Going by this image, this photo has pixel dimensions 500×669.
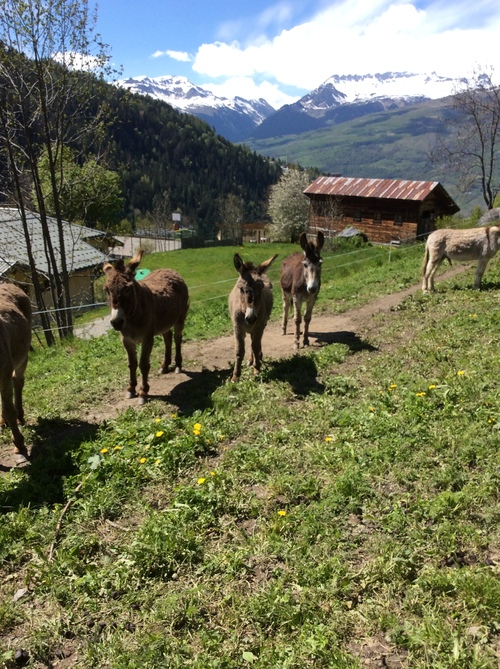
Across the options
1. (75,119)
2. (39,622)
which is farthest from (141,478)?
(75,119)

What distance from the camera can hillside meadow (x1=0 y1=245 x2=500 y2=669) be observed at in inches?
127

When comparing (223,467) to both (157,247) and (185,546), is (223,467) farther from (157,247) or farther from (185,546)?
(157,247)

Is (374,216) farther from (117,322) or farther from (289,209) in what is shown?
(117,322)

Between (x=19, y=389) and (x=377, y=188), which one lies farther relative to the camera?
(x=377, y=188)

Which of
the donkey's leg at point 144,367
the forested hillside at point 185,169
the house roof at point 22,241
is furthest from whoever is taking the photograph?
the forested hillside at point 185,169

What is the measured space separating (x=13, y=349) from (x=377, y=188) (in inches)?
2134

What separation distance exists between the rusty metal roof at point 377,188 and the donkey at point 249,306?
47.2m

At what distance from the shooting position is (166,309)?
27.4 ft

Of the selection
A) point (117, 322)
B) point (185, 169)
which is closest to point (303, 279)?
point (117, 322)

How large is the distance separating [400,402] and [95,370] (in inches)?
252

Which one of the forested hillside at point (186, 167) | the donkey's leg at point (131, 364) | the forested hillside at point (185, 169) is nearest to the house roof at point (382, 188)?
the donkey's leg at point (131, 364)

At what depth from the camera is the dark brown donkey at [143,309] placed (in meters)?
6.89

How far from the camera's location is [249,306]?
7.49 metres

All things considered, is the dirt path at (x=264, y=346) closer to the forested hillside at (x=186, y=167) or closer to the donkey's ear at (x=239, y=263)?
the donkey's ear at (x=239, y=263)
